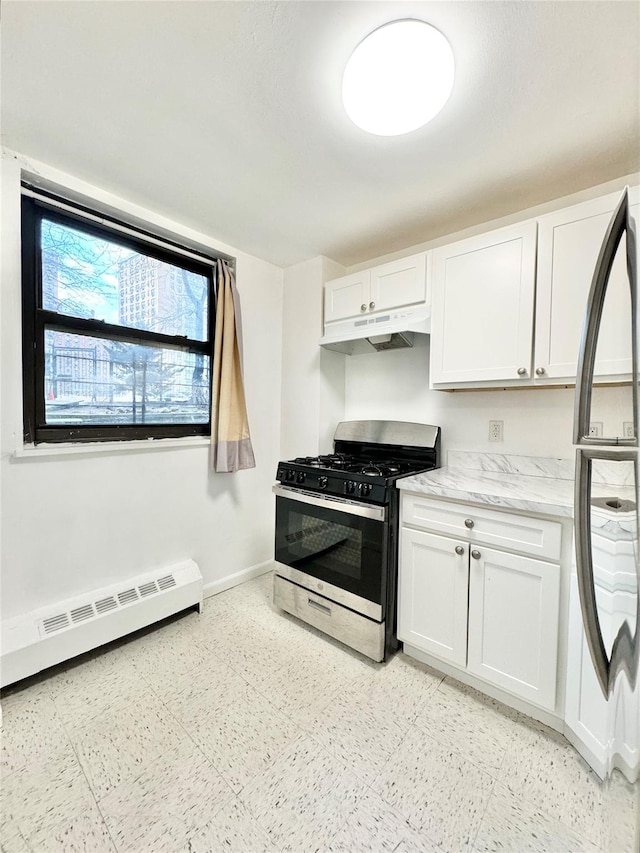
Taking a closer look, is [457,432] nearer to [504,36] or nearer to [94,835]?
[504,36]

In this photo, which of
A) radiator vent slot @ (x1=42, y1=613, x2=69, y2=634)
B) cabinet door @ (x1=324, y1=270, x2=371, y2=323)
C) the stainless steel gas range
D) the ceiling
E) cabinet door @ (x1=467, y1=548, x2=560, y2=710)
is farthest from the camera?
cabinet door @ (x1=324, y1=270, x2=371, y2=323)

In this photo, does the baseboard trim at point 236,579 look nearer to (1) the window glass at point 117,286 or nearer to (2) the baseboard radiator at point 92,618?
(2) the baseboard radiator at point 92,618

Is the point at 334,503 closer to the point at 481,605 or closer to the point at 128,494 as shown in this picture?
the point at 481,605

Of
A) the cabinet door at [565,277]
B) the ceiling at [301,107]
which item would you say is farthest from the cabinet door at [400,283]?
the cabinet door at [565,277]

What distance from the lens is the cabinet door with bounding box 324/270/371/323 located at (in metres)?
2.29

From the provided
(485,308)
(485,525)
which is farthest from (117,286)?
(485,525)

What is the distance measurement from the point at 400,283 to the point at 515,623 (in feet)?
6.06

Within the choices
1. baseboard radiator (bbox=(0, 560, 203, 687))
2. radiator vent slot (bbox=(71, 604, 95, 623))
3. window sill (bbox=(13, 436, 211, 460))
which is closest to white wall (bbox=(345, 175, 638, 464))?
window sill (bbox=(13, 436, 211, 460))

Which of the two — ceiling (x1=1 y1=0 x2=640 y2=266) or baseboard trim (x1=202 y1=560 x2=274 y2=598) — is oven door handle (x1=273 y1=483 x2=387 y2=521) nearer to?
baseboard trim (x1=202 y1=560 x2=274 y2=598)

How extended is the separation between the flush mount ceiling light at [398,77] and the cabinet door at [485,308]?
0.73 meters

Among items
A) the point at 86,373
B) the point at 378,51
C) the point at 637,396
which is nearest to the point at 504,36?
the point at 378,51

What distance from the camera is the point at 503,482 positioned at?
5.69ft

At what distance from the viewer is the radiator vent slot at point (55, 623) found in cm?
163

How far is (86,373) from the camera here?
188cm
